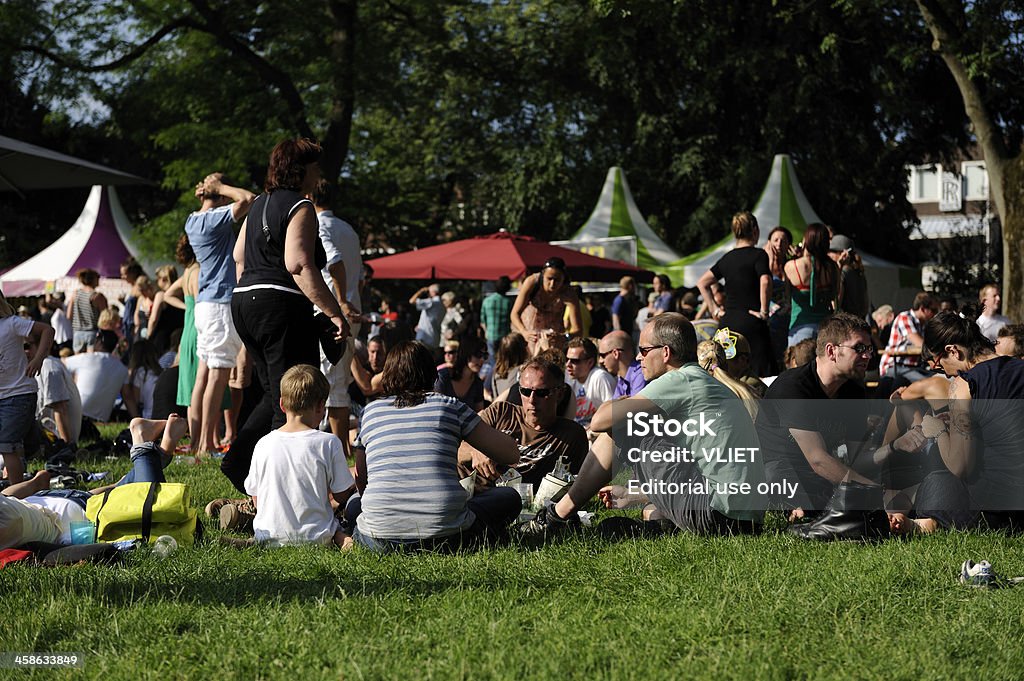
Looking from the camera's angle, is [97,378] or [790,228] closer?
[97,378]

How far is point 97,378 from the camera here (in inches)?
478

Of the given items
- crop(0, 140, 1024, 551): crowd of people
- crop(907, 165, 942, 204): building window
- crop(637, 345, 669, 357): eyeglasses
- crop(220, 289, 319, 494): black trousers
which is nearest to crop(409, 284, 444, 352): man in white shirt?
crop(0, 140, 1024, 551): crowd of people

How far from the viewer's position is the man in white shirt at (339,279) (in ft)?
25.1

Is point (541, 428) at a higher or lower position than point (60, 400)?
lower

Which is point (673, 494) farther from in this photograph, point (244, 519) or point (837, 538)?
point (244, 519)

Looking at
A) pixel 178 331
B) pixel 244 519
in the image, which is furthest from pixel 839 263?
pixel 178 331

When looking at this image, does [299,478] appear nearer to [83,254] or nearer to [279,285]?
[279,285]

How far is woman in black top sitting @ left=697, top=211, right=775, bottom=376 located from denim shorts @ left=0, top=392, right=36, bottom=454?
209 inches

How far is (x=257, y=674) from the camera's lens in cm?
367

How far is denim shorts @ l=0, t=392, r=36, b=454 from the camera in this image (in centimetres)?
745

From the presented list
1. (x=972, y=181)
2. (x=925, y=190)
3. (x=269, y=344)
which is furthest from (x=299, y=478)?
(x=925, y=190)

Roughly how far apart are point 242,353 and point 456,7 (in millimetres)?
19124

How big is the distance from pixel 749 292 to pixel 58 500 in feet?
19.4

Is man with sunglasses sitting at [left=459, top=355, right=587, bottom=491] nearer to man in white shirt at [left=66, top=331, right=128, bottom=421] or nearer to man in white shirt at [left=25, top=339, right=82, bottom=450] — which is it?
man in white shirt at [left=25, top=339, right=82, bottom=450]
